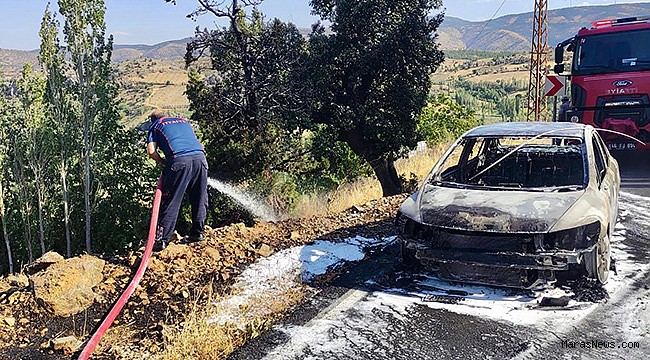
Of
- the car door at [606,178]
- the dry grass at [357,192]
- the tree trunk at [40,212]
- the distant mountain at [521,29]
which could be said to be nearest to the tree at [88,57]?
the tree trunk at [40,212]

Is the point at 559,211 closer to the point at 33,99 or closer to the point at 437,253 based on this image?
the point at 437,253

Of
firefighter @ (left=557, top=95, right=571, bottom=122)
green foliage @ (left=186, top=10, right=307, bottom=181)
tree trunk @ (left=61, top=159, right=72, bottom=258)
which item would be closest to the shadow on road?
firefighter @ (left=557, top=95, right=571, bottom=122)

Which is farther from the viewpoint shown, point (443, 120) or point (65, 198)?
point (443, 120)

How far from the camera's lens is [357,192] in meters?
13.9

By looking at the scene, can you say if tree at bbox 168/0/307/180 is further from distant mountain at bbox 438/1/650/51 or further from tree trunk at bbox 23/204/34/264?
distant mountain at bbox 438/1/650/51

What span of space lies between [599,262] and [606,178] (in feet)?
4.25

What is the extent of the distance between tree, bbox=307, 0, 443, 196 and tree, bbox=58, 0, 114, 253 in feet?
18.1

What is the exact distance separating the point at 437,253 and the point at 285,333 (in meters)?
1.52

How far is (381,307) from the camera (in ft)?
16.3

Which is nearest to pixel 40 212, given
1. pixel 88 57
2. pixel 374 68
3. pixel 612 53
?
pixel 88 57

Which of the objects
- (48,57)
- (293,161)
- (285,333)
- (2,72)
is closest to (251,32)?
(293,161)

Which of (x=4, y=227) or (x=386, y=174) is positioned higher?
(x=386, y=174)

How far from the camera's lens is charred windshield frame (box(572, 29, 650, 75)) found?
11.7m

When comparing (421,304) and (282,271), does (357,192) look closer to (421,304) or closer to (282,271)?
(282,271)
